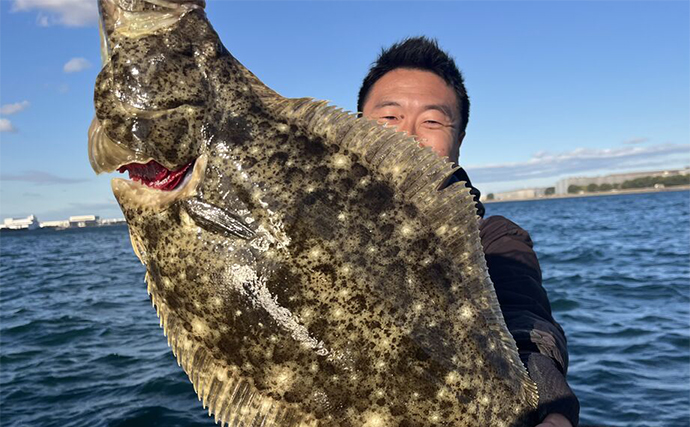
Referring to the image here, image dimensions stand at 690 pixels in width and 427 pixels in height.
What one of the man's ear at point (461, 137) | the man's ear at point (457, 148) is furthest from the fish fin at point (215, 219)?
the man's ear at point (461, 137)

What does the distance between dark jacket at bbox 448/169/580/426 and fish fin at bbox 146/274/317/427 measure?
39.5 inches

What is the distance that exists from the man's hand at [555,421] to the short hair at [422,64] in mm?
2357

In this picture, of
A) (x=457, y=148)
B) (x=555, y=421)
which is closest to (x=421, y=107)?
(x=457, y=148)

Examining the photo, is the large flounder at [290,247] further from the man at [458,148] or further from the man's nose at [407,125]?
the man's nose at [407,125]

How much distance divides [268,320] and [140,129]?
84 centimetres

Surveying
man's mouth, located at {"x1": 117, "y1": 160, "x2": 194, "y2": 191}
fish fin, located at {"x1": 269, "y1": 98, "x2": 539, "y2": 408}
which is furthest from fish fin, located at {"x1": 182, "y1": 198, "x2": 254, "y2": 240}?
fish fin, located at {"x1": 269, "y1": 98, "x2": 539, "y2": 408}

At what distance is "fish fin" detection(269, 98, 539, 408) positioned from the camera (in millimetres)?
1870

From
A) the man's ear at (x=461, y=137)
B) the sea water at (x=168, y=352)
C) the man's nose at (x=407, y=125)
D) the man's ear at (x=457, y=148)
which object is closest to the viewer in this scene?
the man's nose at (x=407, y=125)

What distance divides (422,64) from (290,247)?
2417 millimetres

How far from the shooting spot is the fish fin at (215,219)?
5.89ft

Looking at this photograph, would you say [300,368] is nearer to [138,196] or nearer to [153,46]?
[138,196]

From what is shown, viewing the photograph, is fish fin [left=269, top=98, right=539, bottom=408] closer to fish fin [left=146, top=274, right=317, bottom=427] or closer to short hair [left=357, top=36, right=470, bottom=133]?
fish fin [left=146, top=274, right=317, bottom=427]

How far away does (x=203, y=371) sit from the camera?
6.25 feet

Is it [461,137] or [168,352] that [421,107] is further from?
[168,352]
